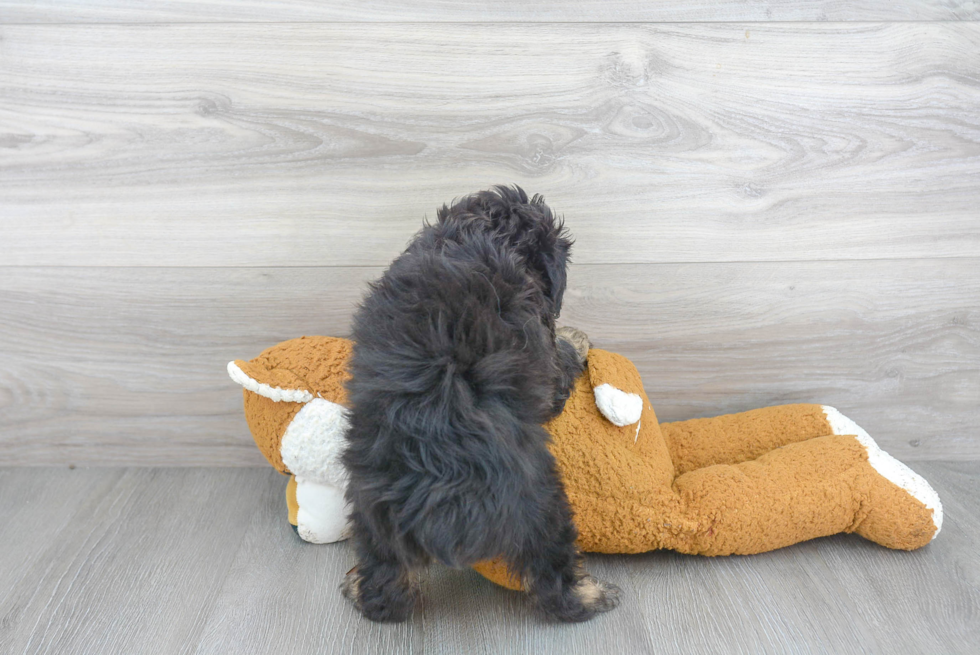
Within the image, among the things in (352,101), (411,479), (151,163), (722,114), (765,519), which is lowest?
(765,519)

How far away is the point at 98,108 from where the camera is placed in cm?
164

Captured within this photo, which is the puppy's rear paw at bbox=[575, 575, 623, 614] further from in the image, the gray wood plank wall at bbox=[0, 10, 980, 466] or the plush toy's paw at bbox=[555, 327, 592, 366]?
the gray wood plank wall at bbox=[0, 10, 980, 466]

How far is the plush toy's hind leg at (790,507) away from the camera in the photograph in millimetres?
1352

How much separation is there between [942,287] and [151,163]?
208 centimetres

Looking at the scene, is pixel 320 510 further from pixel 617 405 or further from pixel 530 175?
pixel 530 175

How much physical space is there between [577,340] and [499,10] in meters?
0.84

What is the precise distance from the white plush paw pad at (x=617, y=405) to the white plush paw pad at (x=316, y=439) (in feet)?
1.79

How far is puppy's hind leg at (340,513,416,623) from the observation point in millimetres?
1166

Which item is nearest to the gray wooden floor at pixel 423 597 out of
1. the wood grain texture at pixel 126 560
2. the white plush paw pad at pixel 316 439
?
the wood grain texture at pixel 126 560

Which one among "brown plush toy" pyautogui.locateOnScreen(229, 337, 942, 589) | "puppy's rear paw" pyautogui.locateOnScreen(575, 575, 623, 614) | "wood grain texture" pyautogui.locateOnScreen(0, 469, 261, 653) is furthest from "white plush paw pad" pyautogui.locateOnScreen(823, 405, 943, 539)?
"wood grain texture" pyautogui.locateOnScreen(0, 469, 261, 653)

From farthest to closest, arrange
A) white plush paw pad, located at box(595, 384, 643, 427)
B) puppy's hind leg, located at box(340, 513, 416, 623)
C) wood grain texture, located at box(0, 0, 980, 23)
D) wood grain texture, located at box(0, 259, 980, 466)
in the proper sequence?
wood grain texture, located at box(0, 259, 980, 466) < wood grain texture, located at box(0, 0, 980, 23) < white plush paw pad, located at box(595, 384, 643, 427) < puppy's hind leg, located at box(340, 513, 416, 623)

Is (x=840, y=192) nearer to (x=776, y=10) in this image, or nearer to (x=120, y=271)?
(x=776, y=10)

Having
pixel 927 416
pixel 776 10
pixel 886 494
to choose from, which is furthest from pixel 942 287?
pixel 776 10

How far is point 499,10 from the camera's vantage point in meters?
1.59
